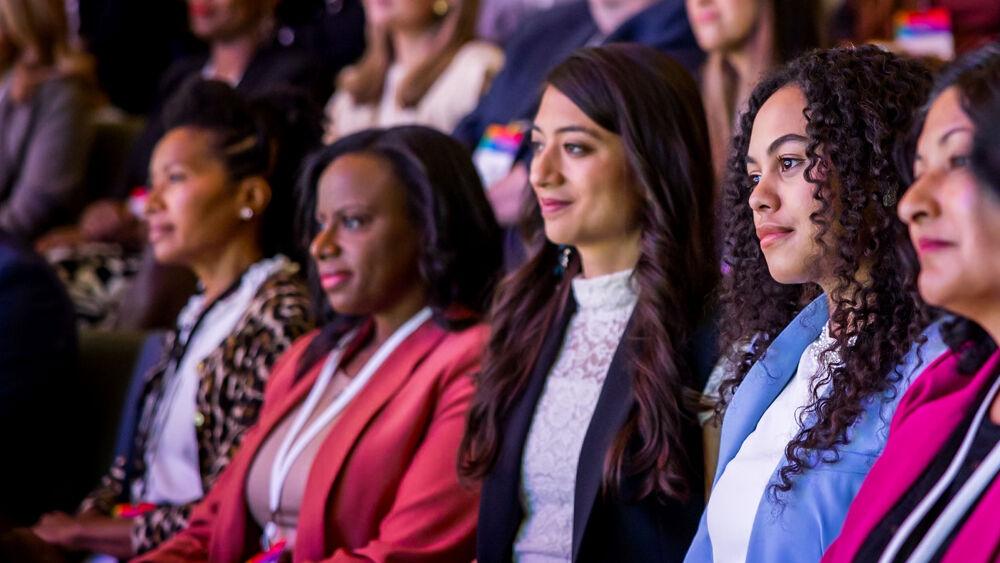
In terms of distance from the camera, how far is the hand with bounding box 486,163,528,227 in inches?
130

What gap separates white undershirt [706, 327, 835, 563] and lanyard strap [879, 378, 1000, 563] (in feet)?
1.11

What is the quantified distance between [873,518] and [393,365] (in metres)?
1.34

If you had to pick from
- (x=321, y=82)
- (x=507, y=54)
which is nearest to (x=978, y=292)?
(x=507, y=54)

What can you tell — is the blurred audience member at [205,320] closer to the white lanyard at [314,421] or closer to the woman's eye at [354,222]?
the white lanyard at [314,421]

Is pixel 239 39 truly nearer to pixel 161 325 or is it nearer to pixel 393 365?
pixel 161 325

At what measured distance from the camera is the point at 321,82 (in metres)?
4.63

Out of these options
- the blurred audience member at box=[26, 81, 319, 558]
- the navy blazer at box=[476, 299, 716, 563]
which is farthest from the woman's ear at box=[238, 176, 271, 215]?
the navy blazer at box=[476, 299, 716, 563]

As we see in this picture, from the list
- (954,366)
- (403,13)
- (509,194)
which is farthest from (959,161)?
(403,13)

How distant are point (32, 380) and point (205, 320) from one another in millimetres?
438

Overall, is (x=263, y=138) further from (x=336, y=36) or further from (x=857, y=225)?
(x=857, y=225)

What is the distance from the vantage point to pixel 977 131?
1432mm

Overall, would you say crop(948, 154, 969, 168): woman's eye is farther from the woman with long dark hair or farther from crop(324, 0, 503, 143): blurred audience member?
crop(324, 0, 503, 143): blurred audience member

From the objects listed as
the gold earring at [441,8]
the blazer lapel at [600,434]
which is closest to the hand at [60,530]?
the blazer lapel at [600,434]

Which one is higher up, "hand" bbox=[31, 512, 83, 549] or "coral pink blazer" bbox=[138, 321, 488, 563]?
"coral pink blazer" bbox=[138, 321, 488, 563]
